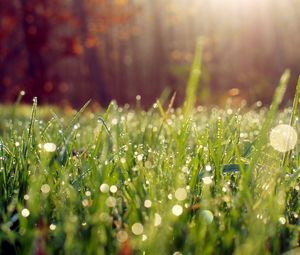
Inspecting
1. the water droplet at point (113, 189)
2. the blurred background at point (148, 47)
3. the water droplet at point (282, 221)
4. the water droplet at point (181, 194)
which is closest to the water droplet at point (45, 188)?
the water droplet at point (113, 189)

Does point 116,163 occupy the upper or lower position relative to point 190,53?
upper

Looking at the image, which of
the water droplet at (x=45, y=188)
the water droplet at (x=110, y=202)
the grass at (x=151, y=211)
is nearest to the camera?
the grass at (x=151, y=211)

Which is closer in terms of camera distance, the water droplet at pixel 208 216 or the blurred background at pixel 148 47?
the water droplet at pixel 208 216

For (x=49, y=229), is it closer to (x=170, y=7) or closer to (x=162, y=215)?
(x=162, y=215)

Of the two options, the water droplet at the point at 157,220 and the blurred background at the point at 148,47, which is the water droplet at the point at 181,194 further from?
the blurred background at the point at 148,47

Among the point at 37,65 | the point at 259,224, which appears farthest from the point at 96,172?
the point at 37,65

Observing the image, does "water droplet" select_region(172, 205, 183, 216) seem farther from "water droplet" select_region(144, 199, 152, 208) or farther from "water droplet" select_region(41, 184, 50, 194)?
"water droplet" select_region(41, 184, 50, 194)

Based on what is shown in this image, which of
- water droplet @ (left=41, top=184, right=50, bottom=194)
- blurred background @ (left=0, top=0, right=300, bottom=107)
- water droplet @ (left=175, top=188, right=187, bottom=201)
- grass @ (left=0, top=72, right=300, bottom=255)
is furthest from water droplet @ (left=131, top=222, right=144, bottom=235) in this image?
blurred background @ (left=0, top=0, right=300, bottom=107)
